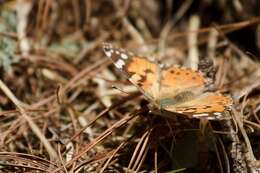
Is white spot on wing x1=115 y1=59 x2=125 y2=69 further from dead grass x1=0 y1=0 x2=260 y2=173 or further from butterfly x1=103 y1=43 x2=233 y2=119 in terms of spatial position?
dead grass x1=0 y1=0 x2=260 y2=173

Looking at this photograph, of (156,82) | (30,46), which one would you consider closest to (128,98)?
(156,82)

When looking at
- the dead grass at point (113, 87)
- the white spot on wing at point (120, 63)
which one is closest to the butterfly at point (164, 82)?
the white spot on wing at point (120, 63)

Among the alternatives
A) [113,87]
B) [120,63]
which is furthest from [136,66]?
[113,87]

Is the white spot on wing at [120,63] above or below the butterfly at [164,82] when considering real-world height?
above

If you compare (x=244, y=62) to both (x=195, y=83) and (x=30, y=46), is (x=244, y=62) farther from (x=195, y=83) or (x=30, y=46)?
(x=30, y=46)

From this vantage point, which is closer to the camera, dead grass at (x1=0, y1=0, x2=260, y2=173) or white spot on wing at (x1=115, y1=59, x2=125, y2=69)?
dead grass at (x1=0, y1=0, x2=260, y2=173)

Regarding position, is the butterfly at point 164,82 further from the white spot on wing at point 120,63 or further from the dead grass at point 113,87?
the dead grass at point 113,87

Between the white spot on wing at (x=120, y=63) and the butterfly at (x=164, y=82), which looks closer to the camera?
the butterfly at (x=164, y=82)

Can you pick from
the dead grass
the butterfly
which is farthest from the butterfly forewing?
the dead grass

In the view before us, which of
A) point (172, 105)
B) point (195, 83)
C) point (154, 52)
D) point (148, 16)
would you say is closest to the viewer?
point (172, 105)
